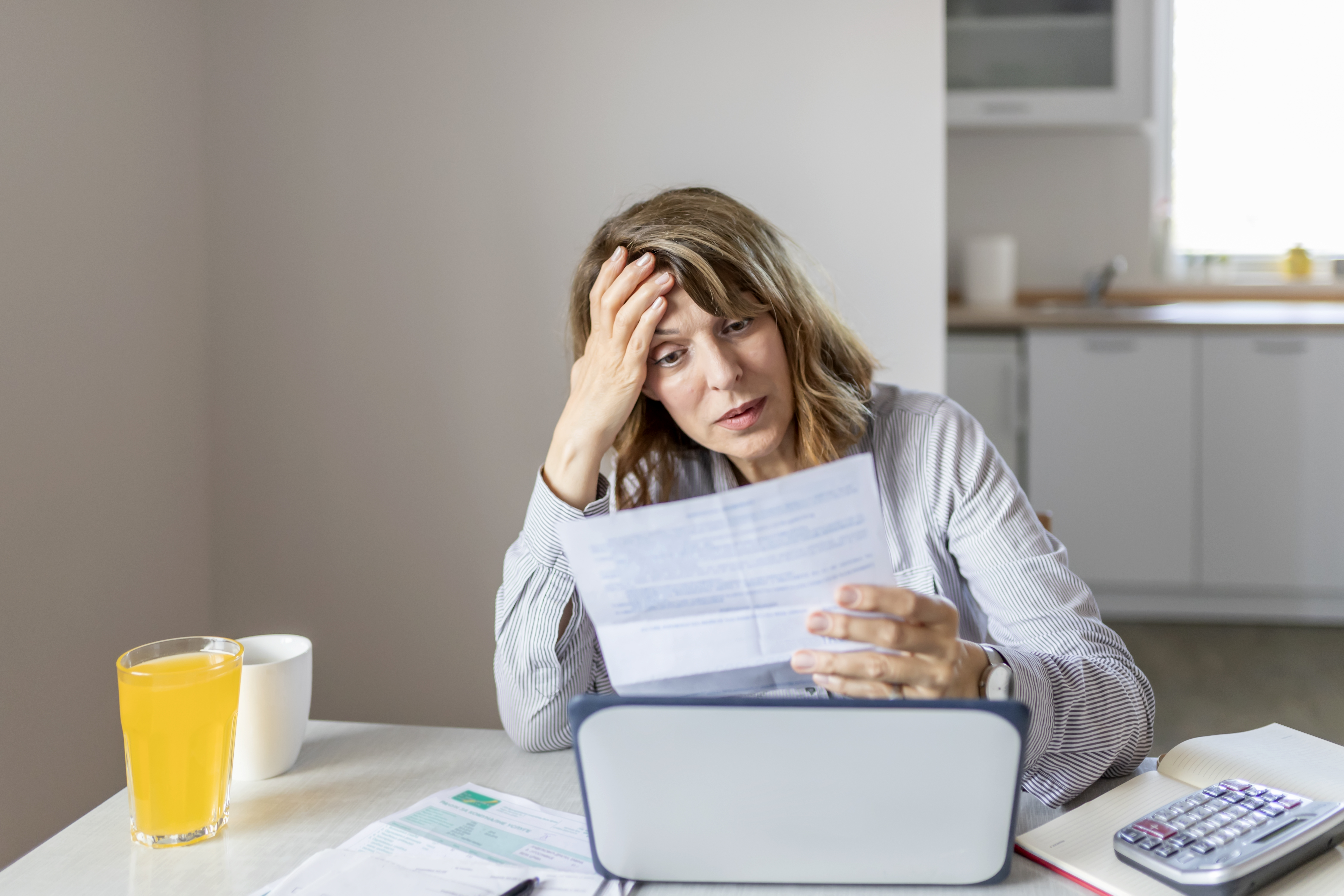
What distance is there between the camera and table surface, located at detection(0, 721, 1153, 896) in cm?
72

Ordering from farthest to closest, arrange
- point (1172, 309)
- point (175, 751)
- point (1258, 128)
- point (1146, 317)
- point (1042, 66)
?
point (1258, 128), point (1172, 309), point (1042, 66), point (1146, 317), point (175, 751)

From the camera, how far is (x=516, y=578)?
1.06 m

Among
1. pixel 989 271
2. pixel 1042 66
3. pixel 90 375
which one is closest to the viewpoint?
pixel 90 375

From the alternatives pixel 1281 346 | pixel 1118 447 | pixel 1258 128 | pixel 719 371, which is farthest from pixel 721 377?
pixel 1258 128

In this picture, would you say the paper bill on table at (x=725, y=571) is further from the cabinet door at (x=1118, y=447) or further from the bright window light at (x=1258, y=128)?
the bright window light at (x=1258, y=128)

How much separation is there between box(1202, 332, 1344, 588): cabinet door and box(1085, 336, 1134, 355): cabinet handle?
0.20 metres

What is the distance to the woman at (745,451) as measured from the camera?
0.98 m

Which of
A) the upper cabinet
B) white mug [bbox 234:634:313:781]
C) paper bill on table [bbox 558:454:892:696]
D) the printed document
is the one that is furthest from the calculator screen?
the upper cabinet

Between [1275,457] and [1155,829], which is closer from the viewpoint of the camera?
[1155,829]

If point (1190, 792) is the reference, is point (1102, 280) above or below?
above

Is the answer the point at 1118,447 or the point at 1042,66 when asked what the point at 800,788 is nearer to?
the point at 1118,447

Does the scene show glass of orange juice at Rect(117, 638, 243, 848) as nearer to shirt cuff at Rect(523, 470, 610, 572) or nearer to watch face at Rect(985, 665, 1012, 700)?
shirt cuff at Rect(523, 470, 610, 572)

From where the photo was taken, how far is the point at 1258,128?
3.71 meters

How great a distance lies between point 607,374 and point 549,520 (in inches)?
6.3
